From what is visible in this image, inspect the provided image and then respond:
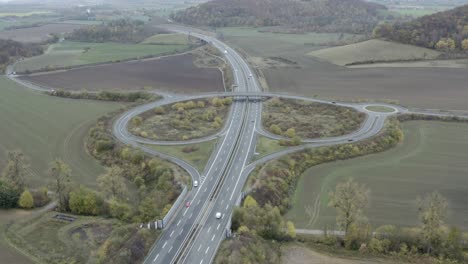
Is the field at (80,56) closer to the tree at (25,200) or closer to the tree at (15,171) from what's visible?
the tree at (15,171)

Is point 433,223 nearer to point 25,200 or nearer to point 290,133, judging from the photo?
point 290,133

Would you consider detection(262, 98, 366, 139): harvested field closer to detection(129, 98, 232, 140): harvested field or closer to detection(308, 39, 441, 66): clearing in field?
detection(129, 98, 232, 140): harvested field

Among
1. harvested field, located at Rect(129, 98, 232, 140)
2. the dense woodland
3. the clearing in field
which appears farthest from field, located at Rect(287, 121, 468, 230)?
the dense woodland

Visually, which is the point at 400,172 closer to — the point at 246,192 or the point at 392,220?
the point at 392,220

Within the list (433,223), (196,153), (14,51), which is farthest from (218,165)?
(14,51)

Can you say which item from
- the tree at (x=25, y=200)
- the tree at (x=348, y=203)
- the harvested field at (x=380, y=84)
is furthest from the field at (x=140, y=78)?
the tree at (x=348, y=203)

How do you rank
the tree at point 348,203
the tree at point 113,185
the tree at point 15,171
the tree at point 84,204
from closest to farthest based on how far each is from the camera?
the tree at point 348,203
the tree at point 84,204
the tree at point 113,185
the tree at point 15,171
